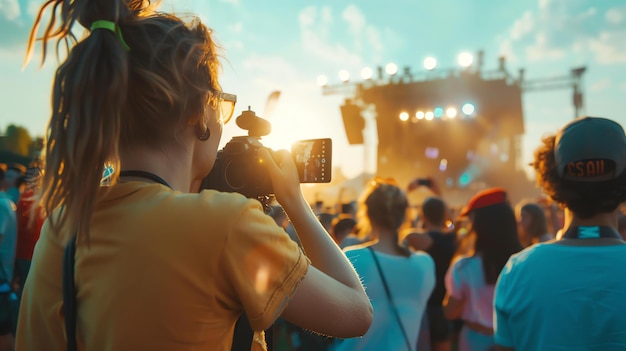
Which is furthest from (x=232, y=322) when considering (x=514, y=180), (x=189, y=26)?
(x=514, y=180)

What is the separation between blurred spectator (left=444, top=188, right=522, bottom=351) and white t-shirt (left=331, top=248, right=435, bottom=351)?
70cm

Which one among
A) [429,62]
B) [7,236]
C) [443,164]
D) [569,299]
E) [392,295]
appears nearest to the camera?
[569,299]

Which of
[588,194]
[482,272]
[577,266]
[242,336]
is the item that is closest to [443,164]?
[482,272]

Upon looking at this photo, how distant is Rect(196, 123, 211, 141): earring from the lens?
1.07 metres

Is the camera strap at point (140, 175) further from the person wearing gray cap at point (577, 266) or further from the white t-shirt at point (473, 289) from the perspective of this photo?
the white t-shirt at point (473, 289)

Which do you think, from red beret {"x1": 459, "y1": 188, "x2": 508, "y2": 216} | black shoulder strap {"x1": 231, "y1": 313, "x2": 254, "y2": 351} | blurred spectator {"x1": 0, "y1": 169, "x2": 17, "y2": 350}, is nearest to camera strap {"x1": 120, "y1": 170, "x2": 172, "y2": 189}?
black shoulder strap {"x1": 231, "y1": 313, "x2": 254, "y2": 351}

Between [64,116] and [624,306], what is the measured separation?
1693 millimetres

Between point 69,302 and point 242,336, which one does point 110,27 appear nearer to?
point 69,302

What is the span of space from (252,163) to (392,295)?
Result: 1503 millimetres

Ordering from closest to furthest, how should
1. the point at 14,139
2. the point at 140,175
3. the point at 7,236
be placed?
the point at 140,175
the point at 14,139
the point at 7,236

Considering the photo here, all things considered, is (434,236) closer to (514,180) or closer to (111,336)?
(111,336)

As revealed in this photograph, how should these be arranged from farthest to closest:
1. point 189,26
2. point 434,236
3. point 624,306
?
point 434,236, point 624,306, point 189,26

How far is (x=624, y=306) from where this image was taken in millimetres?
1501

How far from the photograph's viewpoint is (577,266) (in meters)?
1.58
